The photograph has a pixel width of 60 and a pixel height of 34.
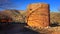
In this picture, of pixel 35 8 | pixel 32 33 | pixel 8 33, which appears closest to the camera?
pixel 8 33

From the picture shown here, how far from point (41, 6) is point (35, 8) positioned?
15.4 inches

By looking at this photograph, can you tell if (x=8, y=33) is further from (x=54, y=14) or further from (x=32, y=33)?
(x=54, y=14)

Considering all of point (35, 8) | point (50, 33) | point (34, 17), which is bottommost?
point (50, 33)

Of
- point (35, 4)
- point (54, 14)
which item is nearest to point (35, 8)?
point (35, 4)

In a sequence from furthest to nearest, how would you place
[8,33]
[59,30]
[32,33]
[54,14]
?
1. [54,14]
2. [59,30]
3. [32,33]
4. [8,33]

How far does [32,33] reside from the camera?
24.7ft

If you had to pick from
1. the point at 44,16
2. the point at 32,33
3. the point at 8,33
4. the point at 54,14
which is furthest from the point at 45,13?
the point at 54,14

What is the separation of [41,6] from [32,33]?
227cm

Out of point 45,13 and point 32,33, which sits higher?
point 45,13

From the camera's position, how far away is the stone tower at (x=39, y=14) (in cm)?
911

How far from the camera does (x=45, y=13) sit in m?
9.17

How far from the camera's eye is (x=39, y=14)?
912cm

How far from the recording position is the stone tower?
9.11 meters

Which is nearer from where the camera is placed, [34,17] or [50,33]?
[50,33]
